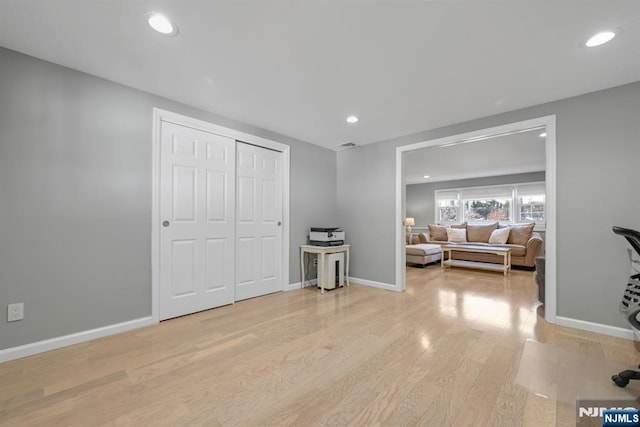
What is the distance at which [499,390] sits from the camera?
5.15 feet

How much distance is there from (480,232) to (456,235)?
55cm

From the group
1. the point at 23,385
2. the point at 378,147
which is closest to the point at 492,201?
the point at 378,147

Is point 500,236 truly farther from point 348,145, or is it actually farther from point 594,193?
point 348,145

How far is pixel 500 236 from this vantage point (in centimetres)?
618

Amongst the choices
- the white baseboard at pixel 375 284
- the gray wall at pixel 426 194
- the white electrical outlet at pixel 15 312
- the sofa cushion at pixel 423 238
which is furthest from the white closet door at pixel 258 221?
the gray wall at pixel 426 194

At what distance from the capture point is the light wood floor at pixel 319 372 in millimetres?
1384

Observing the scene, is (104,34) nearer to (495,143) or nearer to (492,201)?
(495,143)

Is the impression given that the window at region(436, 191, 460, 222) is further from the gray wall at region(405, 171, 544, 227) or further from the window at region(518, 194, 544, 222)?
the window at region(518, 194, 544, 222)

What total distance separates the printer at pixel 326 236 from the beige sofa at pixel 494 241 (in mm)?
2536

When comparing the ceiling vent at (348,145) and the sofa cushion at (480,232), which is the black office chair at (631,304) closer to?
the ceiling vent at (348,145)

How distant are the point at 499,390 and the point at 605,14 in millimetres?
2352
